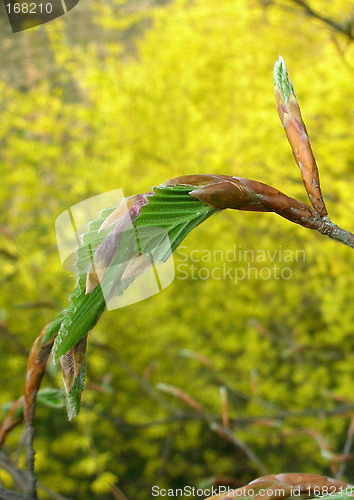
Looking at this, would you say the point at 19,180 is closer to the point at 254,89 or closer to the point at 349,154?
the point at 254,89

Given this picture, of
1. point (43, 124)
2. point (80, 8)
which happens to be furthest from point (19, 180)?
point (80, 8)

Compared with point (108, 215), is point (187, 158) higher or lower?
lower

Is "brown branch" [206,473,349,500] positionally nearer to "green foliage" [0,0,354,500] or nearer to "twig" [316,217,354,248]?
"twig" [316,217,354,248]

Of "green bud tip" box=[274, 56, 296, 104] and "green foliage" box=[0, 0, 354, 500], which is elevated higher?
"green bud tip" box=[274, 56, 296, 104]

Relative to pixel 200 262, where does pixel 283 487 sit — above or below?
above

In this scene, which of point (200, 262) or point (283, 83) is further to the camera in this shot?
point (200, 262)

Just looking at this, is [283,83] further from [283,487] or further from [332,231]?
[283,487]

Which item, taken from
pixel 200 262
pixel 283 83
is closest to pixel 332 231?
pixel 283 83

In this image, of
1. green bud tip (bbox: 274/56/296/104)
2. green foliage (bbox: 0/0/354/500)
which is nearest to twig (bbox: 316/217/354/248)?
green bud tip (bbox: 274/56/296/104)
